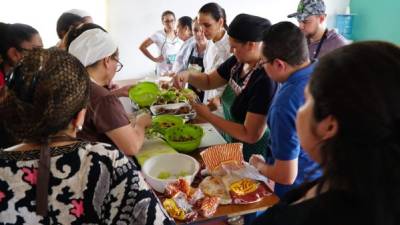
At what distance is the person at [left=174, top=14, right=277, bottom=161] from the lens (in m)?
1.87

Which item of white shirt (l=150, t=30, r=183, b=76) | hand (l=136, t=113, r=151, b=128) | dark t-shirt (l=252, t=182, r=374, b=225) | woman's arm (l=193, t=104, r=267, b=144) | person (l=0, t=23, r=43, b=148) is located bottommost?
white shirt (l=150, t=30, r=183, b=76)

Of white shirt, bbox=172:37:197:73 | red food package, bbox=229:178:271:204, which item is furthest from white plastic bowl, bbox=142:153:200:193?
white shirt, bbox=172:37:197:73

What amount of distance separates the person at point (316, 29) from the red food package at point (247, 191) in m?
1.64

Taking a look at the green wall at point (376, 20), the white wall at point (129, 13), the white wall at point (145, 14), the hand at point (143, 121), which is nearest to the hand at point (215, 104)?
the hand at point (143, 121)

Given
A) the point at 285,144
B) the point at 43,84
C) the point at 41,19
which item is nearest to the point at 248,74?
the point at 285,144

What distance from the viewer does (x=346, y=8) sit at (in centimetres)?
550

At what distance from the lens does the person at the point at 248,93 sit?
1.87 metres

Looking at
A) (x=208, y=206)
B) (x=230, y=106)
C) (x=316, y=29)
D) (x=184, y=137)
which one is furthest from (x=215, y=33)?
(x=208, y=206)

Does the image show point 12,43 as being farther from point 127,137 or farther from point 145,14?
point 145,14

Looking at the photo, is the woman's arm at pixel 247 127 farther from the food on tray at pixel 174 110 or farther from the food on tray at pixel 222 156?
the food on tray at pixel 174 110

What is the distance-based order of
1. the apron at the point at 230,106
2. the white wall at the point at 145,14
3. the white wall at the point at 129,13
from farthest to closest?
the white wall at the point at 145,14 → the white wall at the point at 129,13 → the apron at the point at 230,106

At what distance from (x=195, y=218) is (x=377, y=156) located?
2.90 ft

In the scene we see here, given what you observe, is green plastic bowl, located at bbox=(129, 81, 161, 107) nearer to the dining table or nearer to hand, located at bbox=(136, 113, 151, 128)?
the dining table

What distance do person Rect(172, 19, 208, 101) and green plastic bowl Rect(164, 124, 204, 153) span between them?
120cm
